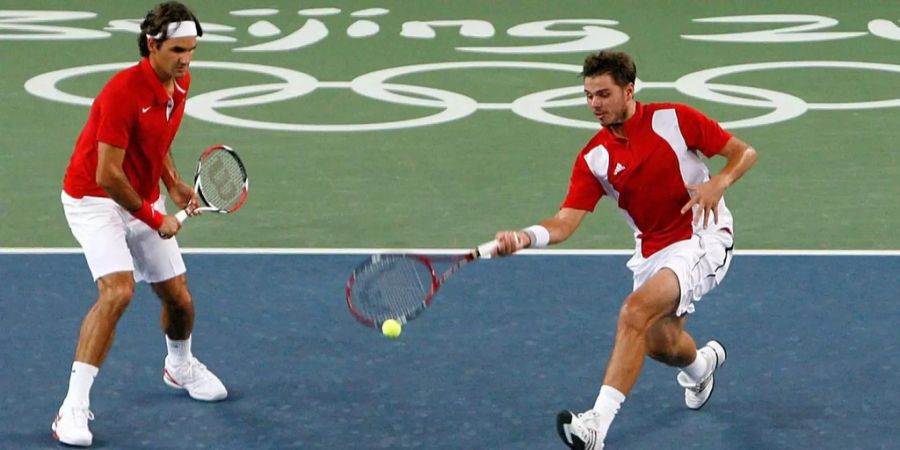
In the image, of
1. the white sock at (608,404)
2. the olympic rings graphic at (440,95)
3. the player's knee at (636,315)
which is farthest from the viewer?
the olympic rings graphic at (440,95)

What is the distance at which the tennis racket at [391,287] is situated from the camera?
7969 mm

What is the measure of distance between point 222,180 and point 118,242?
83 centimetres

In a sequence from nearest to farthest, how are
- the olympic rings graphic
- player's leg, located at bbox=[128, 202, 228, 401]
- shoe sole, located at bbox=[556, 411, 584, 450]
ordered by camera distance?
1. shoe sole, located at bbox=[556, 411, 584, 450]
2. player's leg, located at bbox=[128, 202, 228, 401]
3. the olympic rings graphic

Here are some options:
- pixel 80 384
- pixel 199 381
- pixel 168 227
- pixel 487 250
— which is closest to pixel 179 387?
pixel 199 381

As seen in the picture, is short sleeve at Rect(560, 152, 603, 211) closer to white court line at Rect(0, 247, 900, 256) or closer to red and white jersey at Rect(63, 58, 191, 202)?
red and white jersey at Rect(63, 58, 191, 202)

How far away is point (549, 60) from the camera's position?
56.2 ft

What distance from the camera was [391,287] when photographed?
26.4 ft

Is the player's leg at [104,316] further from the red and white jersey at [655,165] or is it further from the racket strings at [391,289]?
the red and white jersey at [655,165]

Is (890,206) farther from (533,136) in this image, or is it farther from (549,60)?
(549,60)

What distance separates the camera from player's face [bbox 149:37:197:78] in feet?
26.5

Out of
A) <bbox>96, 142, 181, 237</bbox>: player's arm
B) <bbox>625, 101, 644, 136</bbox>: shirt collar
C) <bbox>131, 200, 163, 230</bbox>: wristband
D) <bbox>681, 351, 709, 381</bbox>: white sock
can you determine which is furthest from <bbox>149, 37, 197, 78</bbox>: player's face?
<bbox>681, 351, 709, 381</bbox>: white sock

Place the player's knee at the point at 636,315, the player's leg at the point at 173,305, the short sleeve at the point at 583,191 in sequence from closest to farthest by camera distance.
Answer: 1. the player's knee at the point at 636,315
2. the short sleeve at the point at 583,191
3. the player's leg at the point at 173,305

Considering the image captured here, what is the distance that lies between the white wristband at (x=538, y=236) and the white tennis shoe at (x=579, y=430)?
81cm

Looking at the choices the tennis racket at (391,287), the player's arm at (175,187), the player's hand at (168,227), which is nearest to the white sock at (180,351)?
the player's arm at (175,187)
